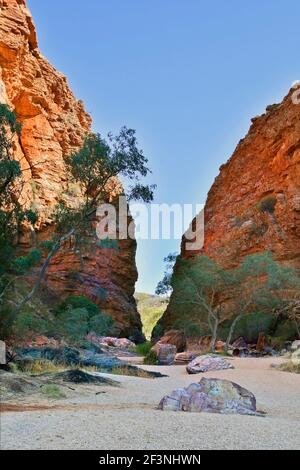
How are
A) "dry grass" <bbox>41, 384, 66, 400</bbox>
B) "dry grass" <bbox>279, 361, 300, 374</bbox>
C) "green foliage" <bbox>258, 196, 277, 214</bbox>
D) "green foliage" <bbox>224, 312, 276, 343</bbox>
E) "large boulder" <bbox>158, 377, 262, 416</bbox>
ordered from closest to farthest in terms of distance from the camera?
"large boulder" <bbox>158, 377, 262, 416</bbox> < "dry grass" <bbox>41, 384, 66, 400</bbox> < "dry grass" <bbox>279, 361, 300, 374</bbox> < "green foliage" <bbox>224, 312, 276, 343</bbox> < "green foliage" <bbox>258, 196, 277, 214</bbox>

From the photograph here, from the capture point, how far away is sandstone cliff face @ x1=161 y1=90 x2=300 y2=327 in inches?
1385

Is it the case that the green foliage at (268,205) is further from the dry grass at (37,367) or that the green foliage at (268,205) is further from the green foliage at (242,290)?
the dry grass at (37,367)

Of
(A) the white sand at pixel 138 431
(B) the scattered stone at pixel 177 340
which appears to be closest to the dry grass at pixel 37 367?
(A) the white sand at pixel 138 431

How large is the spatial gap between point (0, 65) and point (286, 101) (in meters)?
26.3

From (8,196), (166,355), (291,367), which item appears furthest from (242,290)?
(8,196)

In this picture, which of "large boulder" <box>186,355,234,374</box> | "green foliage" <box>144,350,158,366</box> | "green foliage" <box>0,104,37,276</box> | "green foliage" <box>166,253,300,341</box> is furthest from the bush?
"green foliage" <box>0,104,37,276</box>

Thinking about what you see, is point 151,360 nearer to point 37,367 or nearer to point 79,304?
point 37,367

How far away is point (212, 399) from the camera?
5.73 metres

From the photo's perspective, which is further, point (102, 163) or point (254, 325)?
point (254, 325)

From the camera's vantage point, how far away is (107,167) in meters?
14.8

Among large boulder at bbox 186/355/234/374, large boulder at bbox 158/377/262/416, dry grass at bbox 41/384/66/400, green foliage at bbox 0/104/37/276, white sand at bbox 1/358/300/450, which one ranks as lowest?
large boulder at bbox 186/355/234/374

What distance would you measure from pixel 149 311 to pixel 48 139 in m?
47.8

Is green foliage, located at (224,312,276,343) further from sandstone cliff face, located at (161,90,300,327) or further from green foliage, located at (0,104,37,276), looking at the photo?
green foliage, located at (0,104,37,276)
